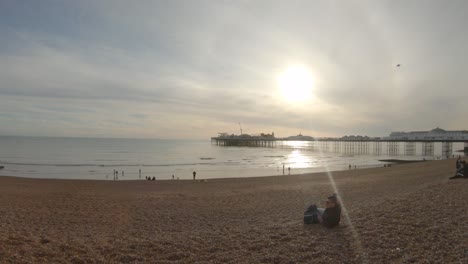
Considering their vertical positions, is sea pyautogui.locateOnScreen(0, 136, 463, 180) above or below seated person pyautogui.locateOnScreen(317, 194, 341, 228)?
below

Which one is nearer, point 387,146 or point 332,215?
point 332,215

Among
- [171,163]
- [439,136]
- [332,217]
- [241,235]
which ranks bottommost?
[171,163]

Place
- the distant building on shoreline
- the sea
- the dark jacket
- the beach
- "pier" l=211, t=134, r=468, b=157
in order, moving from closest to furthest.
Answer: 1. the beach
2. the dark jacket
3. the sea
4. "pier" l=211, t=134, r=468, b=157
5. the distant building on shoreline

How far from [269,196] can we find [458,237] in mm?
9898

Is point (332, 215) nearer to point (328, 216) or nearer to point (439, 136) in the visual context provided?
point (328, 216)

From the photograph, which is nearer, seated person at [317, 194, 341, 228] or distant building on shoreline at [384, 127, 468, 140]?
seated person at [317, 194, 341, 228]

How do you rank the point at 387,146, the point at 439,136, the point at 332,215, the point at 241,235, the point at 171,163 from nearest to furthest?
the point at 241,235
the point at 332,215
the point at 171,163
the point at 439,136
the point at 387,146

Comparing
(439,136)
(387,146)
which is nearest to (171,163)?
(439,136)

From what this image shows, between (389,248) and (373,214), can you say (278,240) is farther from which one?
(373,214)

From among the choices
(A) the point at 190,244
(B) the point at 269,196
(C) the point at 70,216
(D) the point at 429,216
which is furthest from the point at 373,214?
(C) the point at 70,216

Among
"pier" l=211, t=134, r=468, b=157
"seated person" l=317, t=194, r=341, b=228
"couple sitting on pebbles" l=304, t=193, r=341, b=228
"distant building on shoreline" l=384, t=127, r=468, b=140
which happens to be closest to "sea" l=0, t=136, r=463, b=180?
"pier" l=211, t=134, r=468, b=157

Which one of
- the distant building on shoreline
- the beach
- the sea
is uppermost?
the distant building on shoreline

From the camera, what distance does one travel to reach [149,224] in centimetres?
923

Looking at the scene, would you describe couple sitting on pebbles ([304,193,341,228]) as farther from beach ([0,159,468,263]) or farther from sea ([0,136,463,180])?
sea ([0,136,463,180])
